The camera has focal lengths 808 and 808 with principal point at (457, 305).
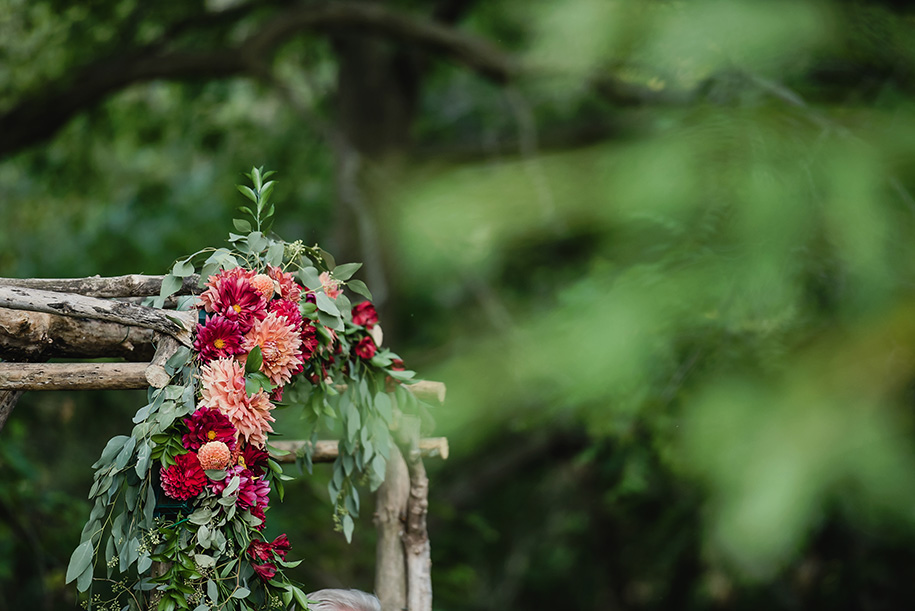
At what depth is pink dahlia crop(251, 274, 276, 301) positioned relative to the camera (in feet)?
3.70

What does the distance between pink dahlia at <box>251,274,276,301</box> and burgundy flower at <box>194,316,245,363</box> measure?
6cm

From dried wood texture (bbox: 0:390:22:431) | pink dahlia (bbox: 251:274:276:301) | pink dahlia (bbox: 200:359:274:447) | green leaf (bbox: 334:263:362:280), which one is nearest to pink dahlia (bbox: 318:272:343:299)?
green leaf (bbox: 334:263:362:280)

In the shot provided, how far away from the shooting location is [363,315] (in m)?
1.35

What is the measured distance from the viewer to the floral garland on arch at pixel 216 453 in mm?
1043

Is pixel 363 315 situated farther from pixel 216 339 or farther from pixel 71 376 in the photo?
pixel 71 376

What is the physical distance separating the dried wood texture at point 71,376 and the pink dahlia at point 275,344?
16 centimetres

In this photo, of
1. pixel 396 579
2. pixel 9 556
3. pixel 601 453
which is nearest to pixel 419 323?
pixel 601 453

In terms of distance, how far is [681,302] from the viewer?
1460 millimetres

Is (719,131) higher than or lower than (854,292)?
higher

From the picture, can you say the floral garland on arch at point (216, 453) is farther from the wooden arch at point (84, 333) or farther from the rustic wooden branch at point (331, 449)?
the rustic wooden branch at point (331, 449)

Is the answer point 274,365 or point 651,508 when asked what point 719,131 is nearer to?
point 274,365

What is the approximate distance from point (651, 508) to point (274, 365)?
253 centimetres

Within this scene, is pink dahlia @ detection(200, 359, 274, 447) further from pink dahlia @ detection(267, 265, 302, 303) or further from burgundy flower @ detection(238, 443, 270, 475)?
pink dahlia @ detection(267, 265, 302, 303)

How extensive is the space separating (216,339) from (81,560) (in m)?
0.33
